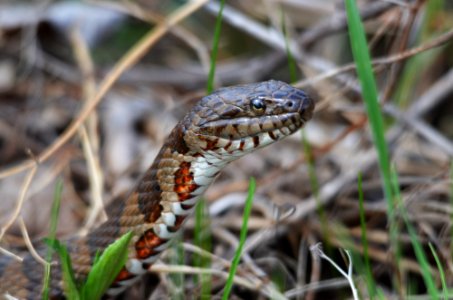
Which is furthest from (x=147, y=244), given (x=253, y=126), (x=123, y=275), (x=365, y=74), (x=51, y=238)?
(x=365, y=74)

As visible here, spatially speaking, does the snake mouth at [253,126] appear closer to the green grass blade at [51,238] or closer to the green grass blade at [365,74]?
the green grass blade at [365,74]

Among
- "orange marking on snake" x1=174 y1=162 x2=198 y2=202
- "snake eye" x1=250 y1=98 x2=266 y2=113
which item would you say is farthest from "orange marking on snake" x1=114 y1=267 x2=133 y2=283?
"snake eye" x1=250 y1=98 x2=266 y2=113

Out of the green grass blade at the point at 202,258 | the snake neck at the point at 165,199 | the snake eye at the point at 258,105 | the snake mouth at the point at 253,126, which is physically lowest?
the green grass blade at the point at 202,258

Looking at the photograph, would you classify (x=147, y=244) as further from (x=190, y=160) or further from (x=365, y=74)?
(x=365, y=74)

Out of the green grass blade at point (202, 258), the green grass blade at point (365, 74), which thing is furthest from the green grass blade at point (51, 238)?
the green grass blade at point (365, 74)

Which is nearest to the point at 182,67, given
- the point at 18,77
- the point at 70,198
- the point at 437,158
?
the point at 18,77

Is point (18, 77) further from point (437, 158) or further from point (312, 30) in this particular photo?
point (437, 158)
